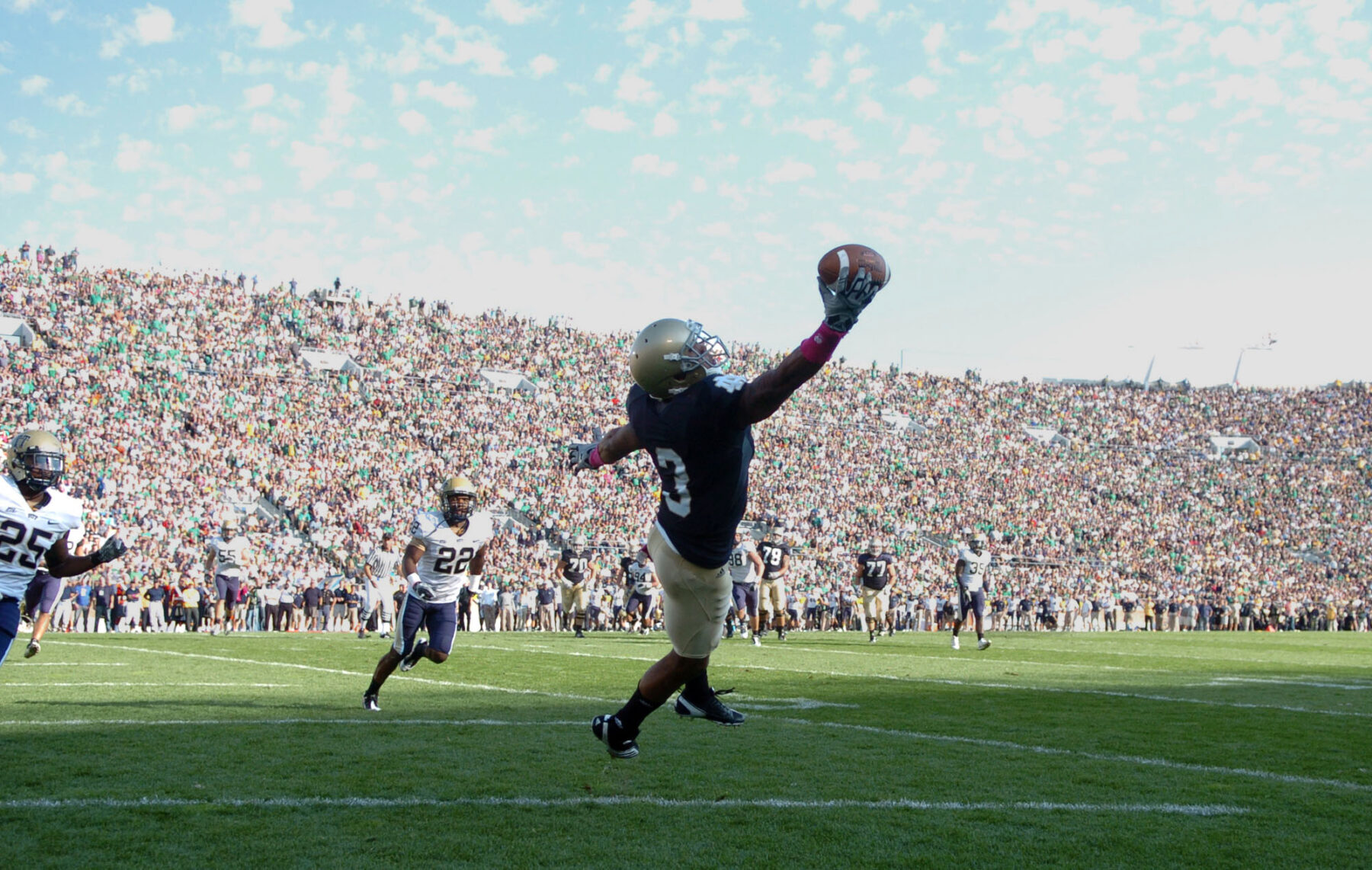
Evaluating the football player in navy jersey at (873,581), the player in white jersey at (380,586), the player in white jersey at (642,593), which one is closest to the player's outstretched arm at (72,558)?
the player in white jersey at (380,586)

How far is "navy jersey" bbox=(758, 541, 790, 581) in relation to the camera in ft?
68.0

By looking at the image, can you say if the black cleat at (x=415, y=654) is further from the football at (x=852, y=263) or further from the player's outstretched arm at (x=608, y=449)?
the football at (x=852, y=263)

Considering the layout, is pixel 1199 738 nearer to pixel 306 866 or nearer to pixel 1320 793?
pixel 1320 793

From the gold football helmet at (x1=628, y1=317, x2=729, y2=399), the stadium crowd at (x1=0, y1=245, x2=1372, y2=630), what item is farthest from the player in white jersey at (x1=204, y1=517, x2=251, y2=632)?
the gold football helmet at (x1=628, y1=317, x2=729, y2=399)

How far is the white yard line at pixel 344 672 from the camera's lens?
10.4 meters

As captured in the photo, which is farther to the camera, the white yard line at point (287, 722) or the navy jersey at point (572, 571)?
the navy jersey at point (572, 571)

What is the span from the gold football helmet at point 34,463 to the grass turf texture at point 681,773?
59.4 inches

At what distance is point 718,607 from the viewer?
580 cm

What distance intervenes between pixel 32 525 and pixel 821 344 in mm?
4578

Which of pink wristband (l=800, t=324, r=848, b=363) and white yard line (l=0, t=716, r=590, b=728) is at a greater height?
pink wristband (l=800, t=324, r=848, b=363)

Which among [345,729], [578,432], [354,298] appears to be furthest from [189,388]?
[345,729]

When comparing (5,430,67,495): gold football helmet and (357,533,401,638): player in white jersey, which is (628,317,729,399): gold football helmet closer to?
(5,430,67,495): gold football helmet

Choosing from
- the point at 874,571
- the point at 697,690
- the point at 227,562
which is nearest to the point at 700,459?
the point at 697,690

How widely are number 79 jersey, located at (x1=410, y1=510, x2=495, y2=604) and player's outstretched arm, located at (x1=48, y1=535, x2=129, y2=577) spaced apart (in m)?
3.04
